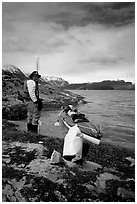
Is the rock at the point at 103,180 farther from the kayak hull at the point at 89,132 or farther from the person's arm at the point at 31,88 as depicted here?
the kayak hull at the point at 89,132

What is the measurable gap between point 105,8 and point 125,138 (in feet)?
16.9

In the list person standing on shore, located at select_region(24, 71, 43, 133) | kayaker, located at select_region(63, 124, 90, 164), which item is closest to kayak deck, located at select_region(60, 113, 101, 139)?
person standing on shore, located at select_region(24, 71, 43, 133)

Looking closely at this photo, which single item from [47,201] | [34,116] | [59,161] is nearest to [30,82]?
[34,116]

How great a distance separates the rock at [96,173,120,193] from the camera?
3156 mm

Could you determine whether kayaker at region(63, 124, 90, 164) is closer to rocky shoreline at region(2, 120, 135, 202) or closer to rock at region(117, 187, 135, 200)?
rocky shoreline at region(2, 120, 135, 202)

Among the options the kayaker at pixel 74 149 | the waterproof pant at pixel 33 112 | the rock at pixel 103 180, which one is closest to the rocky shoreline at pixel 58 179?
the rock at pixel 103 180

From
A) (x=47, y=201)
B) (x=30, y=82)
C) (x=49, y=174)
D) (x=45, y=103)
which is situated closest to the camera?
(x=47, y=201)

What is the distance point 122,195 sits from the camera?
3059 millimetres

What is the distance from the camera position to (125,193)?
312cm

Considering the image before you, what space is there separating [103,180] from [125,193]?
40 centimetres

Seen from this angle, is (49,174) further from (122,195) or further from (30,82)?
(30,82)

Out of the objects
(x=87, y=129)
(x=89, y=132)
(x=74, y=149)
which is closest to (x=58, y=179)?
(x=74, y=149)

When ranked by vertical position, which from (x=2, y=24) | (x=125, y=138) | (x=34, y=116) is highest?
(x=2, y=24)

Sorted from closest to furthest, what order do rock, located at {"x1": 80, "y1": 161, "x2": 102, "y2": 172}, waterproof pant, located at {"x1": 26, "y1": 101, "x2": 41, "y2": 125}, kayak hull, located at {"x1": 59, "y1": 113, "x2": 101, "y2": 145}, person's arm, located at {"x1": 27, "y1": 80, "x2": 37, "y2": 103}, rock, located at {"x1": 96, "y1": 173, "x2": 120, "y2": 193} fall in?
rock, located at {"x1": 96, "y1": 173, "x2": 120, "y2": 193} → rock, located at {"x1": 80, "y1": 161, "x2": 102, "y2": 172} → person's arm, located at {"x1": 27, "y1": 80, "x2": 37, "y2": 103} → waterproof pant, located at {"x1": 26, "y1": 101, "x2": 41, "y2": 125} → kayak hull, located at {"x1": 59, "y1": 113, "x2": 101, "y2": 145}
